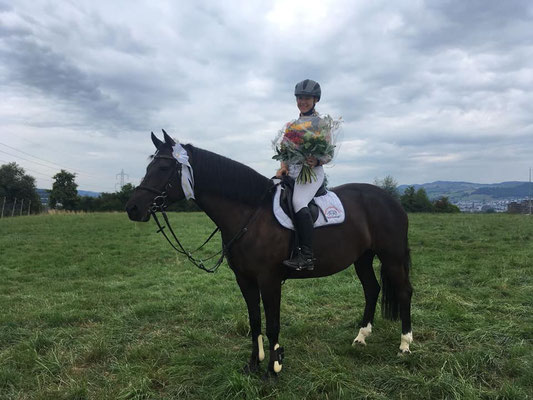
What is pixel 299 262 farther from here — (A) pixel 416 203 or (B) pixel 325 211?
(A) pixel 416 203

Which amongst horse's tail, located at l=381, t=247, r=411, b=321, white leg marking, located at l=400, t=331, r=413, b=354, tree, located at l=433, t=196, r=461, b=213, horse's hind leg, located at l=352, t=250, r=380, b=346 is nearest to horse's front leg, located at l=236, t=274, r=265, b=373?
horse's hind leg, located at l=352, t=250, r=380, b=346

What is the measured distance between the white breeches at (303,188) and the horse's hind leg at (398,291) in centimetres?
150

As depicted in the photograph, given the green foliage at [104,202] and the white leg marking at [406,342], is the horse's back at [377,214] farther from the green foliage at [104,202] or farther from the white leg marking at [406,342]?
the green foliage at [104,202]

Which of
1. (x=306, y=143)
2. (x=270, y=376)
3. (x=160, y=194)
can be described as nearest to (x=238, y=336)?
(x=270, y=376)

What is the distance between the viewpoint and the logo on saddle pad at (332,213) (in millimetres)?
4340

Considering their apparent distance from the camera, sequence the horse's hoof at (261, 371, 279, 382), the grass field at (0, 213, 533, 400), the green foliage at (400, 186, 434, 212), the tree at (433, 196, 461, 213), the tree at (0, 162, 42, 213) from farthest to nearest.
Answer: the tree at (0, 162, 42, 213) < the tree at (433, 196, 461, 213) < the green foliage at (400, 186, 434, 212) < the horse's hoof at (261, 371, 279, 382) < the grass field at (0, 213, 533, 400)

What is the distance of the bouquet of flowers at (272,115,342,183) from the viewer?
411cm

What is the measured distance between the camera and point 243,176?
409 cm

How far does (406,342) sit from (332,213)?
192 centimetres

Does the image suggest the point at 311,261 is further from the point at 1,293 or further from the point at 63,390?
the point at 1,293

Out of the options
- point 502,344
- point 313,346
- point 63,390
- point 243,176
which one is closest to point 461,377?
point 502,344

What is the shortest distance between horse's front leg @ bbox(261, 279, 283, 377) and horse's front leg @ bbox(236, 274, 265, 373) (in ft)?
0.81

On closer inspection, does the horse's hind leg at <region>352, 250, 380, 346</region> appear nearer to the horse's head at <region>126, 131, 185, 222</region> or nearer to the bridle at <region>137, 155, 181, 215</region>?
the horse's head at <region>126, 131, 185, 222</region>

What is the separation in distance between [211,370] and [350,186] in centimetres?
304
